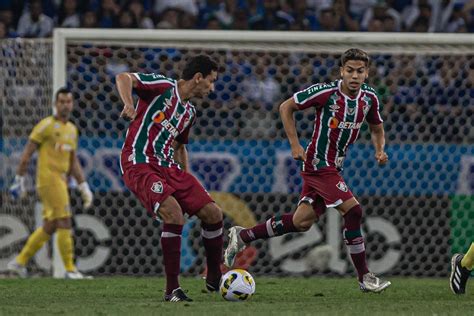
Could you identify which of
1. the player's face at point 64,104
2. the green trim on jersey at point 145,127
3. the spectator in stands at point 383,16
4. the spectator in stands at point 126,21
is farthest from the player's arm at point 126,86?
the spectator in stands at point 383,16

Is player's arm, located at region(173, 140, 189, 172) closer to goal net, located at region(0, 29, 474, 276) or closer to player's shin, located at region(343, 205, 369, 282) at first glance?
player's shin, located at region(343, 205, 369, 282)

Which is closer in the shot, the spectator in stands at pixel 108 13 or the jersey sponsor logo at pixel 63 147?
the jersey sponsor logo at pixel 63 147

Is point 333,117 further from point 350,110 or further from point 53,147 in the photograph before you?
point 53,147

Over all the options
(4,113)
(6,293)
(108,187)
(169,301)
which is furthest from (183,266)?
(169,301)

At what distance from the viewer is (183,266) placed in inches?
484

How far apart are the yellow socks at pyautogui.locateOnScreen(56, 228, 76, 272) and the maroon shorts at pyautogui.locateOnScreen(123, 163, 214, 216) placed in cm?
357

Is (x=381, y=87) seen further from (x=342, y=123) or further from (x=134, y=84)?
(x=134, y=84)

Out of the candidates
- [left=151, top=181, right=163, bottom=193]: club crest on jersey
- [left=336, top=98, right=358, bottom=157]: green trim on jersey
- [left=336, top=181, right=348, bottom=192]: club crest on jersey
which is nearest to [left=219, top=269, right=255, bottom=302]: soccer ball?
[left=151, top=181, right=163, bottom=193]: club crest on jersey

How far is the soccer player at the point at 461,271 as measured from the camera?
8.73 m

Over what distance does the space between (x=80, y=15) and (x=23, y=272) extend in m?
4.69

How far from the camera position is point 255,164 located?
40.1 ft

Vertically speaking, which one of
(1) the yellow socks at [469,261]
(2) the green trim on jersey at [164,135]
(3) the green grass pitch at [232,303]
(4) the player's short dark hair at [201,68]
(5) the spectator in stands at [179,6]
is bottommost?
(3) the green grass pitch at [232,303]

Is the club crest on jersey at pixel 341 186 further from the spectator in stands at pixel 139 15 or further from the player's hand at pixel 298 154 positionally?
the spectator in stands at pixel 139 15

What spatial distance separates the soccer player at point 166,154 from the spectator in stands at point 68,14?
24.2 ft
